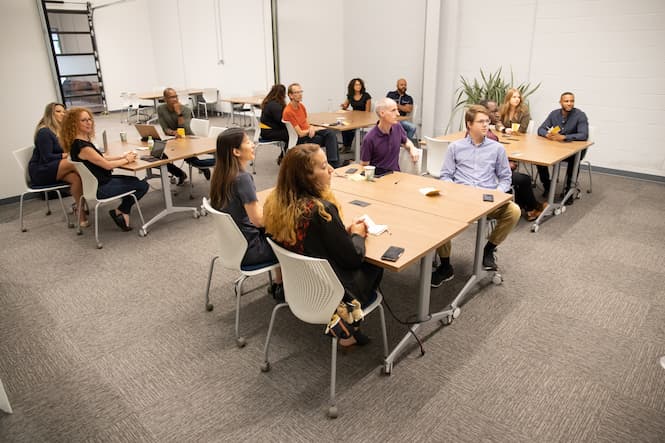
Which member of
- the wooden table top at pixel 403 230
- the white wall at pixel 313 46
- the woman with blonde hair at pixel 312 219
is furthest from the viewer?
the white wall at pixel 313 46

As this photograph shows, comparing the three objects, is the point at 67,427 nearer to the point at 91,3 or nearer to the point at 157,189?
the point at 157,189

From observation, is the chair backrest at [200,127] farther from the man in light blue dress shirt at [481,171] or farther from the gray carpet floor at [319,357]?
the man in light blue dress shirt at [481,171]

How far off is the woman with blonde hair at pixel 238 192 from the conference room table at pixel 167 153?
184 centimetres

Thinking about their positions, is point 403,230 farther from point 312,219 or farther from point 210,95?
point 210,95

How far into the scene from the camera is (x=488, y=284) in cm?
360

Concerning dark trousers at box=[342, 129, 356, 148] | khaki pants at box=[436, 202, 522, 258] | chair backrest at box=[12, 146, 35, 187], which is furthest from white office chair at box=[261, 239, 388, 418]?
dark trousers at box=[342, 129, 356, 148]

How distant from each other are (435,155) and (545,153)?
1.07 meters

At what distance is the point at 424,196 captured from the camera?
327 cm

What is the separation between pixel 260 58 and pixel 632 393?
31.6 feet

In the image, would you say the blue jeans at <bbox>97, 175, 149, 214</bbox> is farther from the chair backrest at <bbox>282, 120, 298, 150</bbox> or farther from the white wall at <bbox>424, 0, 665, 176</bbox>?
the white wall at <bbox>424, 0, 665, 176</bbox>

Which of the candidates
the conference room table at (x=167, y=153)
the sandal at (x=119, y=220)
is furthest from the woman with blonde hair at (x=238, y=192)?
the sandal at (x=119, y=220)

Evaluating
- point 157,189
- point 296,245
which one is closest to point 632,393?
point 296,245

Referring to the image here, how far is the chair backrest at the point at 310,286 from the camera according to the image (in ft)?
6.87

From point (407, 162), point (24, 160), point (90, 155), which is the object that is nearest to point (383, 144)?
point (407, 162)
